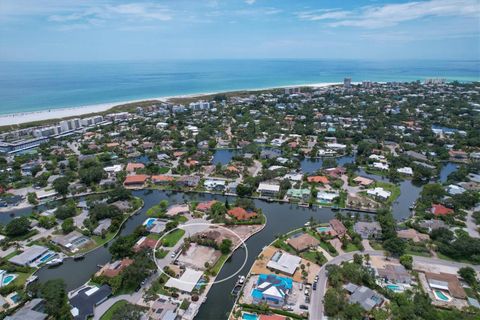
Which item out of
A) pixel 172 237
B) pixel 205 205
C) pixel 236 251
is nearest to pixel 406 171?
pixel 236 251

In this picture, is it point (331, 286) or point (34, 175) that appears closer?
point (331, 286)

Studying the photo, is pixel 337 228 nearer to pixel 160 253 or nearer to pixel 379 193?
pixel 379 193

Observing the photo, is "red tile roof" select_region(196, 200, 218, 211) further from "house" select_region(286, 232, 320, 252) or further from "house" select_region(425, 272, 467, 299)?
"house" select_region(425, 272, 467, 299)

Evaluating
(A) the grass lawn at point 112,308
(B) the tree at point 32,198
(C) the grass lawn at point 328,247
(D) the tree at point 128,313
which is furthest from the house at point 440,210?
(B) the tree at point 32,198

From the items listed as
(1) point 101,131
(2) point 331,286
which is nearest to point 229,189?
(2) point 331,286

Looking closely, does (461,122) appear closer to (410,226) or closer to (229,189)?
(410,226)

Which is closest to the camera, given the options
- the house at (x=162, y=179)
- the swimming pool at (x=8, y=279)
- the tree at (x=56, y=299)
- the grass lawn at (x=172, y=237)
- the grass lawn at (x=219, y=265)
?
the tree at (x=56, y=299)

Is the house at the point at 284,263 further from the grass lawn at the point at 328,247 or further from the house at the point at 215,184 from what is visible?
the house at the point at 215,184
